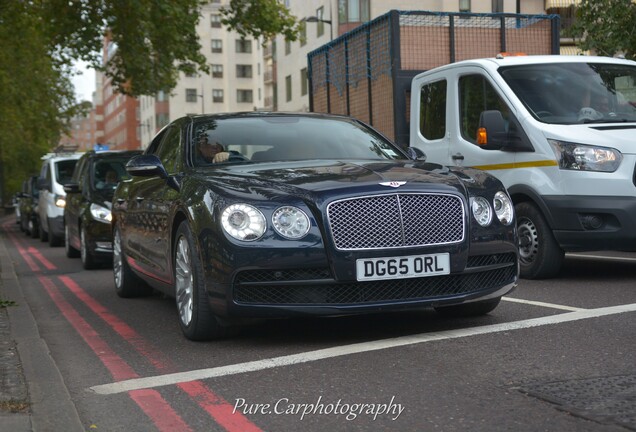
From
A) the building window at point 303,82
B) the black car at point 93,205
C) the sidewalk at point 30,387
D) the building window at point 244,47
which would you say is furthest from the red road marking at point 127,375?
the building window at point 244,47

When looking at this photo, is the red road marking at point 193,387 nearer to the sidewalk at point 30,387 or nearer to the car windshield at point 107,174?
the sidewalk at point 30,387

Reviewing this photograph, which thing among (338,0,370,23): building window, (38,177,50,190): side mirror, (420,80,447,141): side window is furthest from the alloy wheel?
(338,0,370,23): building window

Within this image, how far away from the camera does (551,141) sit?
364 inches

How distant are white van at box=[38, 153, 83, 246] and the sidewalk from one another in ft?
42.3

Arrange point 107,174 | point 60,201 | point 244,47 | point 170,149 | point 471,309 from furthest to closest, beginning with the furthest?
point 244,47 → point 60,201 → point 107,174 → point 170,149 → point 471,309

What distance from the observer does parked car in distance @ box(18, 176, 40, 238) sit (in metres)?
25.9

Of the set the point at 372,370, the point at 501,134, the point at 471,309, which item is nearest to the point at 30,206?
the point at 501,134

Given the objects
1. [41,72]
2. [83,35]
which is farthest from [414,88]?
[41,72]

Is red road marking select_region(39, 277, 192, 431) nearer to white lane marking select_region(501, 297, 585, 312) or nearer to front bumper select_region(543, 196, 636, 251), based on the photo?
white lane marking select_region(501, 297, 585, 312)

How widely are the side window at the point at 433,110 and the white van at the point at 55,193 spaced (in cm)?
1059

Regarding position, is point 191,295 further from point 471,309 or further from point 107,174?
point 107,174

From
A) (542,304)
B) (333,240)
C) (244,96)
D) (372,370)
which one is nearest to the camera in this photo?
(372,370)

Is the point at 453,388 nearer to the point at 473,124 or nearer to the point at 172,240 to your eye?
the point at 172,240

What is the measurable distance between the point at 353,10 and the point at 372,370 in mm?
44635
